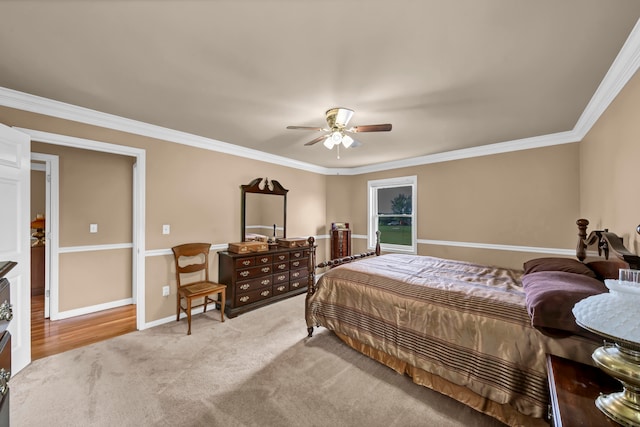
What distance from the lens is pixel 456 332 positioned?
74.0 inches

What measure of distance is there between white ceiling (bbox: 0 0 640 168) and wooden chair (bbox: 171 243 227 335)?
1724 millimetres

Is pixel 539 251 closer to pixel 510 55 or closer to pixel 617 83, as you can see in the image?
pixel 617 83

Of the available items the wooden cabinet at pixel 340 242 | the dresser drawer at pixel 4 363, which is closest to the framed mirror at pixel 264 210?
the wooden cabinet at pixel 340 242

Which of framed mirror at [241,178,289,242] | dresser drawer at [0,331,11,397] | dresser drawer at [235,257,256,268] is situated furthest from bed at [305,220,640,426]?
dresser drawer at [0,331,11,397]

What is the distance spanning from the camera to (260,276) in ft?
12.6

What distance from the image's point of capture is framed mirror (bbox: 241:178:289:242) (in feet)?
13.8

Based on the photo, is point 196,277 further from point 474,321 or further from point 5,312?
point 474,321

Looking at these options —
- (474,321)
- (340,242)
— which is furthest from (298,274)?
(474,321)

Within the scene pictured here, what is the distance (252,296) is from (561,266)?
11.6 feet

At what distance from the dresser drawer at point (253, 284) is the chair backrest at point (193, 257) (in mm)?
490

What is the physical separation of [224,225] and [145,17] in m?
2.93

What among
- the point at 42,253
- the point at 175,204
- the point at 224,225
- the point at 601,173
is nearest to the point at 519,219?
the point at 601,173

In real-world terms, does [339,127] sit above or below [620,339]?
above

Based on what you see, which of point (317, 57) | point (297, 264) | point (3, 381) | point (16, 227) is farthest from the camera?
point (297, 264)
